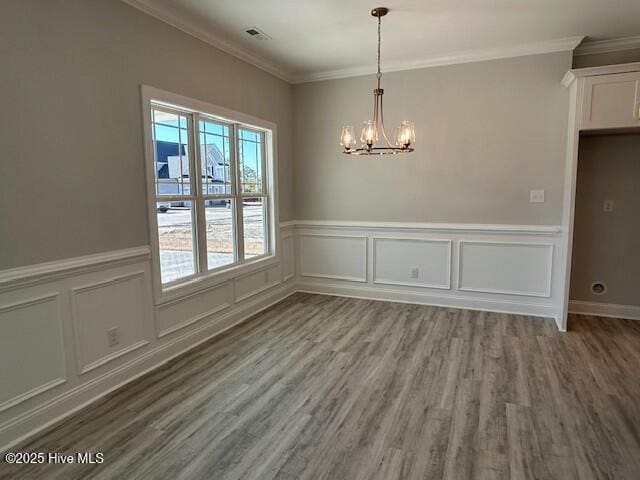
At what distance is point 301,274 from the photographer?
5.41 metres

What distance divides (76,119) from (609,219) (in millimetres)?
4910

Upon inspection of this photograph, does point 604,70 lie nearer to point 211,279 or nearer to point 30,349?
point 211,279

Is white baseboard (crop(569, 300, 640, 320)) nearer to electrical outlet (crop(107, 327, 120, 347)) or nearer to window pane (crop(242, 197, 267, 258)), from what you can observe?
window pane (crop(242, 197, 267, 258))

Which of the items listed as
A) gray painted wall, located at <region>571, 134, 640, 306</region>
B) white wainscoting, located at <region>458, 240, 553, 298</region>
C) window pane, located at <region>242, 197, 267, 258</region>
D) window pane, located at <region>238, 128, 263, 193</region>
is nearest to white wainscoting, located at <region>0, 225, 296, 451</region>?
window pane, located at <region>242, 197, 267, 258</region>

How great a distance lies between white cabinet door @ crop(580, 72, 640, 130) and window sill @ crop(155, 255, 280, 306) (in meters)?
3.49

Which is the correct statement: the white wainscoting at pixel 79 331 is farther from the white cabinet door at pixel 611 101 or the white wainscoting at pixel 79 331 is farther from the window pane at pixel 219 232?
the white cabinet door at pixel 611 101

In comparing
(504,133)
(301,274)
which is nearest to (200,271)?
(301,274)

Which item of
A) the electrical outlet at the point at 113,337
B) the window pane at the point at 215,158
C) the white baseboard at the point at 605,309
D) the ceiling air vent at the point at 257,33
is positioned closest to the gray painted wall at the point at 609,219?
the white baseboard at the point at 605,309

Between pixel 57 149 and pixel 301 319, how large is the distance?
9.08 ft

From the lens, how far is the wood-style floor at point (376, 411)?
201 cm

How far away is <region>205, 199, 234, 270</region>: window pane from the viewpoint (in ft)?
12.5

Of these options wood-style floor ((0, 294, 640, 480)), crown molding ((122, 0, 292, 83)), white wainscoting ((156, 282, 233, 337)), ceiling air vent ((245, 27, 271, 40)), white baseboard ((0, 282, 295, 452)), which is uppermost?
ceiling air vent ((245, 27, 271, 40))

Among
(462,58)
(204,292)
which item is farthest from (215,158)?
(462,58)

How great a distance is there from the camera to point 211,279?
3.73 meters
